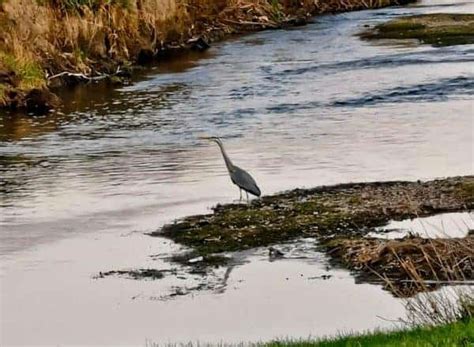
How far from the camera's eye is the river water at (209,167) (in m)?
15.3

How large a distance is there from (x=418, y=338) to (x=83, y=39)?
103 feet

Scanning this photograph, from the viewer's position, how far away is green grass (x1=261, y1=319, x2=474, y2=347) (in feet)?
33.5

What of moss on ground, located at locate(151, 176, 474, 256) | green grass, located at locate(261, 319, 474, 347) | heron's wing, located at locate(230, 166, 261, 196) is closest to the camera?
green grass, located at locate(261, 319, 474, 347)

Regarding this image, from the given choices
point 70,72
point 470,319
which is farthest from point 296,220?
point 70,72

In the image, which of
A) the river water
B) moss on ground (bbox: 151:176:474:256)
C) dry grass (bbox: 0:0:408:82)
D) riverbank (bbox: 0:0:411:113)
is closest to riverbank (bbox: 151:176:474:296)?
moss on ground (bbox: 151:176:474:256)

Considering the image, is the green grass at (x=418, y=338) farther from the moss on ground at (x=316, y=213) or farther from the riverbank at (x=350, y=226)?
the moss on ground at (x=316, y=213)

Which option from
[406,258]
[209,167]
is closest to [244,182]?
[406,258]

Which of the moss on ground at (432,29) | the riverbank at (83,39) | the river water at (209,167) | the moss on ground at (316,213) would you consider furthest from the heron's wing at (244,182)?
the moss on ground at (432,29)

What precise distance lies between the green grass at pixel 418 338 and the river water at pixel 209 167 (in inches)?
98.6

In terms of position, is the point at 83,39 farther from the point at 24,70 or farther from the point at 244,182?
the point at 244,182

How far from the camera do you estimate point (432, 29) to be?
5294cm

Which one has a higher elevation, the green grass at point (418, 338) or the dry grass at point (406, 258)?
the green grass at point (418, 338)

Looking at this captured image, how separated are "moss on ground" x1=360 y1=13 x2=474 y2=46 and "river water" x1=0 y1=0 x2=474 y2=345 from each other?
64.3 inches

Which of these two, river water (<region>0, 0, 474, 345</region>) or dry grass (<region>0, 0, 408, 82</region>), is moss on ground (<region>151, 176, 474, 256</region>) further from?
dry grass (<region>0, 0, 408, 82</region>)
